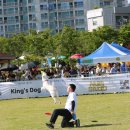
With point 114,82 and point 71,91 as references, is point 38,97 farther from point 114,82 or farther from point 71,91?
point 71,91

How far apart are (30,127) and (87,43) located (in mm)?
59675

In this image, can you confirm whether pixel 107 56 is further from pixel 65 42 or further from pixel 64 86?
pixel 65 42

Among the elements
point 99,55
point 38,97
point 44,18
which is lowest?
point 38,97

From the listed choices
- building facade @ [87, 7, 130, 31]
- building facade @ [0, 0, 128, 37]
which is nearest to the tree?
building facade @ [87, 7, 130, 31]

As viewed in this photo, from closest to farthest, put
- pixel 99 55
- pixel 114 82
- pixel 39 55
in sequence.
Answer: pixel 114 82, pixel 99 55, pixel 39 55

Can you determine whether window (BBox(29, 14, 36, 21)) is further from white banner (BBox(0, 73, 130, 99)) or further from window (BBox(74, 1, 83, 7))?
white banner (BBox(0, 73, 130, 99))

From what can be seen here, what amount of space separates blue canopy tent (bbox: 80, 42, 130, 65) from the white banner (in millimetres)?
3094

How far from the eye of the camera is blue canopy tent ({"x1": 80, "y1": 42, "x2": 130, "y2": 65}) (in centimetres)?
3362

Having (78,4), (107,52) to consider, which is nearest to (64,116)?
(107,52)

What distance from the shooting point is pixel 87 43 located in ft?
245

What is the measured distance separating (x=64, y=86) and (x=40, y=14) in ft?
312

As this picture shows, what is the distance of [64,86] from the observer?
3097 cm

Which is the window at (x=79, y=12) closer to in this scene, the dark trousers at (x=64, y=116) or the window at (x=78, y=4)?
the window at (x=78, y=4)

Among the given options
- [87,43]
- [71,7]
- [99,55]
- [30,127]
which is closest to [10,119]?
[30,127]
